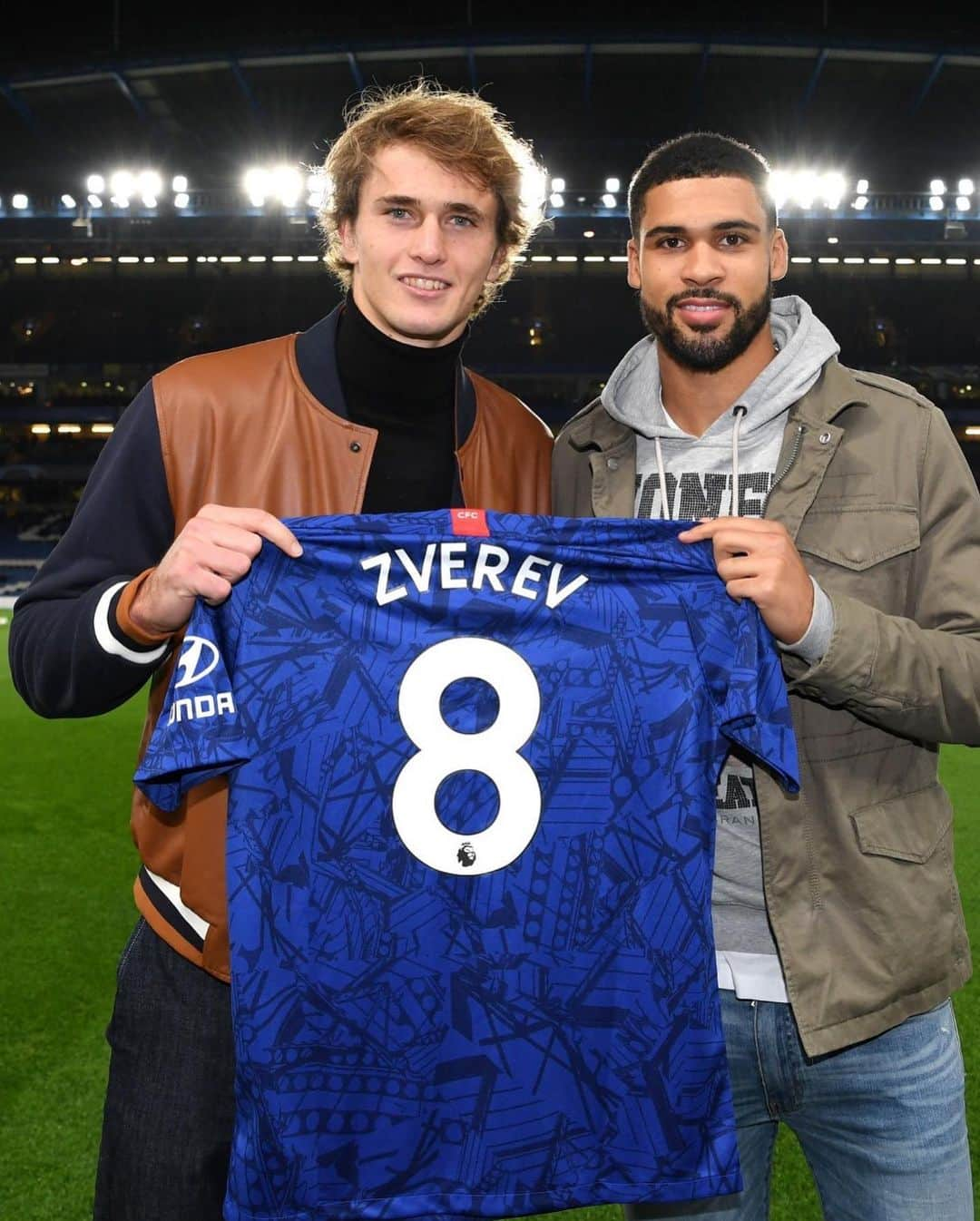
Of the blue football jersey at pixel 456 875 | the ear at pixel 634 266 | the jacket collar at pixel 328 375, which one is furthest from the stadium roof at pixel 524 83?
the blue football jersey at pixel 456 875

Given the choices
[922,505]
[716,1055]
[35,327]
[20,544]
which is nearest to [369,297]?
[922,505]

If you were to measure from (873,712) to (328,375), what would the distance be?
1025 millimetres

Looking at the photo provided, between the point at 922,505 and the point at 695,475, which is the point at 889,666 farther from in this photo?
the point at 695,475

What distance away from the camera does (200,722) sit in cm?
152

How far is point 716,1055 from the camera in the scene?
5.00 ft

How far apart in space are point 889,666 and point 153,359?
93.7 feet

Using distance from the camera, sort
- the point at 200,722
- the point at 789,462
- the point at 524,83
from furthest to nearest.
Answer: the point at 524,83
the point at 789,462
the point at 200,722

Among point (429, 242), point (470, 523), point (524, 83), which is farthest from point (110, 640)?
point (524, 83)

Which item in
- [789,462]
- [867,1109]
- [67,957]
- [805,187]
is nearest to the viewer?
[867,1109]

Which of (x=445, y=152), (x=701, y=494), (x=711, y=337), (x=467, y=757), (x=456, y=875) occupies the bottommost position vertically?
(x=456, y=875)

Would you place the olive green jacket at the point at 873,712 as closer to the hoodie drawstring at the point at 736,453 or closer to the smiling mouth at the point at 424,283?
the hoodie drawstring at the point at 736,453

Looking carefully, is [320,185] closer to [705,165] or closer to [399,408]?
[399,408]

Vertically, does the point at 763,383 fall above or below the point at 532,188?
below

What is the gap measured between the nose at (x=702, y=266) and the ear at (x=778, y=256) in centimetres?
13
